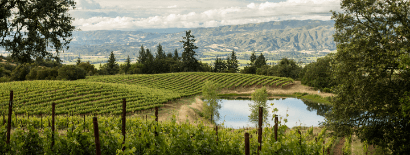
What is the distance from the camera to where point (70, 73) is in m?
55.8

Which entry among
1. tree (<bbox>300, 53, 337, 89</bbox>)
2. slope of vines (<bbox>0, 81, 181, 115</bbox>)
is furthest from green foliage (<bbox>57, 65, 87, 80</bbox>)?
tree (<bbox>300, 53, 337, 89</bbox>)

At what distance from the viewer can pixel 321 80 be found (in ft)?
165

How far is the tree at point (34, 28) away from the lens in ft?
33.3

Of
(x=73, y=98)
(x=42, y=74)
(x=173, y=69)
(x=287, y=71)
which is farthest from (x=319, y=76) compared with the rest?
(x=42, y=74)

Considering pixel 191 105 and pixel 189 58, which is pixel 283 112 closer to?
pixel 191 105

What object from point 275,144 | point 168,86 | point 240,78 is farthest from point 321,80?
point 275,144

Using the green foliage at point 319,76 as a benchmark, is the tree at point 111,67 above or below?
above

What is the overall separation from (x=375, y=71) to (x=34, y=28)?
18.4m

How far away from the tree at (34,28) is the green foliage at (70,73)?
162 ft

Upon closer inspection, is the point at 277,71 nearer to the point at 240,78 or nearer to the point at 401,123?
the point at 240,78

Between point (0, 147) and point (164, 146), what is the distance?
5526 mm

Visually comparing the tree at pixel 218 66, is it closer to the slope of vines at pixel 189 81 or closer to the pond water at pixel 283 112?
the slope of vines at pixel 189 81

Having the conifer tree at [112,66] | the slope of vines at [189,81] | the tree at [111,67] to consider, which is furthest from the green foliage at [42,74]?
the conifer tree at [112,66]

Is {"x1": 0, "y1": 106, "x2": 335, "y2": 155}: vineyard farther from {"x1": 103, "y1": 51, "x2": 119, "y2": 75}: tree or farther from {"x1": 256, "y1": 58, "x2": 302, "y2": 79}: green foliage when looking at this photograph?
{"x1": 103, "y1": 51, "x2": 119, "y2": 75}: tree
